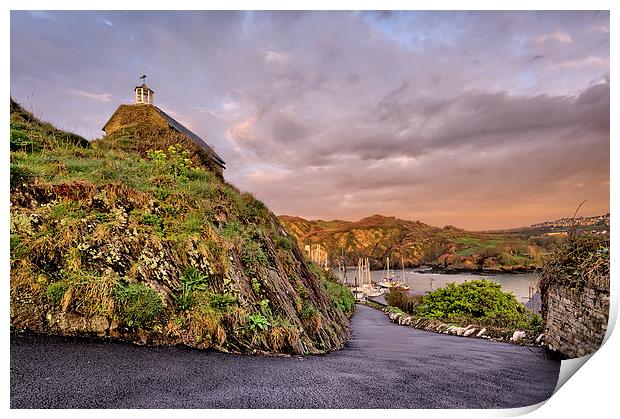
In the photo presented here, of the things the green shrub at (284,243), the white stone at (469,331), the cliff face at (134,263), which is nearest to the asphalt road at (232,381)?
the cliff face at (134,263)

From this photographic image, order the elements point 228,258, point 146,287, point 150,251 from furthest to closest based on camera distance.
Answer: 1. point 228,258
2. point 150,251
3. point 146,287

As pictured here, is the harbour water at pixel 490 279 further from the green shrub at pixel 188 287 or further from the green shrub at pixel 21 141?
the green shrub at pixel 21 141

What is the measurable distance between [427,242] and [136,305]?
5.09 metres

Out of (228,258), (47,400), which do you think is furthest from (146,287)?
(47,400)

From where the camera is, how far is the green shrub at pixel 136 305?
8.30 ft

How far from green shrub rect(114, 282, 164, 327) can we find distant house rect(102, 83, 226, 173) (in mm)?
2255

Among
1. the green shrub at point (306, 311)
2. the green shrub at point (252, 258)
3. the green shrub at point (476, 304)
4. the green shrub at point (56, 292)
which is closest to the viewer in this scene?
the green shrub at point (56, 292)

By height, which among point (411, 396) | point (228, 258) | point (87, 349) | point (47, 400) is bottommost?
point (411, 396)

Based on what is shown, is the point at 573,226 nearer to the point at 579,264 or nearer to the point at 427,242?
the point at 579,264

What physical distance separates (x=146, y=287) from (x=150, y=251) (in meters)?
0.36

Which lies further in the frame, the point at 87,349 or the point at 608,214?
the point at 608,214

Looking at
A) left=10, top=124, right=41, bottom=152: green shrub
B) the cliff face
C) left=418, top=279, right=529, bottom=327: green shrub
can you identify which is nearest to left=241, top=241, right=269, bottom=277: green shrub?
the cliff face

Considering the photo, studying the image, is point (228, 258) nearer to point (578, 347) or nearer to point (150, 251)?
point (150, 251)
